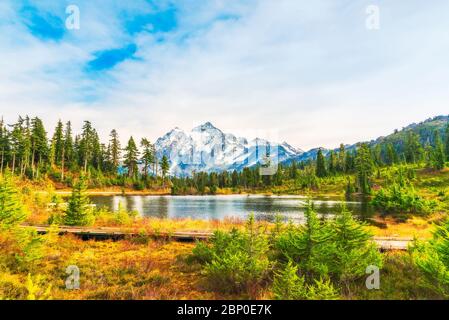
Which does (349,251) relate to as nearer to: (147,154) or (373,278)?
(373,278)

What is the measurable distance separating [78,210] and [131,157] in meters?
90.8

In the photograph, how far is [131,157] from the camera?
107 m

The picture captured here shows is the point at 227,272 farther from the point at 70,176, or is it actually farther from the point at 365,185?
the point at 70,176

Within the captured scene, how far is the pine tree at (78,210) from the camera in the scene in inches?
779

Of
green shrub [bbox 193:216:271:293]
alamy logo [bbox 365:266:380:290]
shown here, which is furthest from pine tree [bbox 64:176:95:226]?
alamy logo [bbox 365:266:380:290]

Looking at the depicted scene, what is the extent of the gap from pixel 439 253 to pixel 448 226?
3.44 ft

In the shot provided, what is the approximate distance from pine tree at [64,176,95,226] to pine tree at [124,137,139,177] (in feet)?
294

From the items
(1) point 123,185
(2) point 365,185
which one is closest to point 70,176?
(1) point 123,185

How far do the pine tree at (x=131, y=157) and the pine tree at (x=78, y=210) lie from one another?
89579 mm

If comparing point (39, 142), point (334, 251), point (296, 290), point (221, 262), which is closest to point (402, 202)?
point (334, 251)

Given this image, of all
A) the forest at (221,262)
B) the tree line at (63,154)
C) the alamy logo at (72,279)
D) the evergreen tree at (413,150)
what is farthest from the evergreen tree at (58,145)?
the evergreen tree at (413,150)

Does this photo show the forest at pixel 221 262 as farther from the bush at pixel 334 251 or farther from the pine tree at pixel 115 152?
the pine tree at pixel 115 152

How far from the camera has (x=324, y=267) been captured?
9211 millimetres

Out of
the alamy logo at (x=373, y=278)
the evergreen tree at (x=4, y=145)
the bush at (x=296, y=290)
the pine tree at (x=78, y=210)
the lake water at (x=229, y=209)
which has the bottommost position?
the lake water at (x=229, y=209)
